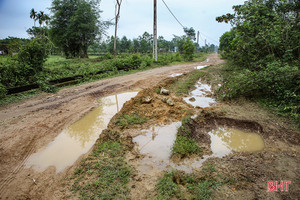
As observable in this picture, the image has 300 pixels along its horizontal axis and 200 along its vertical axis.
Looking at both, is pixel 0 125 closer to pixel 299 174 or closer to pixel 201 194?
pixel 201 194

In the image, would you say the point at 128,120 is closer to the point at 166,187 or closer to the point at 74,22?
the point at 166,187

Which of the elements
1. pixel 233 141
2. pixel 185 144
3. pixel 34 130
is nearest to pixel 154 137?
pixel 185 144

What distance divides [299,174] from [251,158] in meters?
0.72

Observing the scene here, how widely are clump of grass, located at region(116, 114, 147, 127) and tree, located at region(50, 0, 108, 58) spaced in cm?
1828

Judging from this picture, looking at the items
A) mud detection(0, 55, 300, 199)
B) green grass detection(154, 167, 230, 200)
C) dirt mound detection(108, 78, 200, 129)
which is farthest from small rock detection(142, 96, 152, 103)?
green grass detection(154, 167, 230, 200)

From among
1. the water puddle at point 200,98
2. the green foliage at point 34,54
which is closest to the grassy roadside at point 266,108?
the water puddle at point 200,98

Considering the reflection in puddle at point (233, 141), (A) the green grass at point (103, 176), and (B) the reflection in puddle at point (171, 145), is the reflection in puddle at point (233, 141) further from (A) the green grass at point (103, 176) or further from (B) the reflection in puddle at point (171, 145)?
(A) the green grass at point (103, 176)

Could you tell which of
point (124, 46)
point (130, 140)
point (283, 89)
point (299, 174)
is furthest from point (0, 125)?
point (124, 46)

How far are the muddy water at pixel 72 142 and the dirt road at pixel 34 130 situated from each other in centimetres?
16

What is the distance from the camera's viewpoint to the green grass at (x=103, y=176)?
244cm

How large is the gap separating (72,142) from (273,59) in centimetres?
825

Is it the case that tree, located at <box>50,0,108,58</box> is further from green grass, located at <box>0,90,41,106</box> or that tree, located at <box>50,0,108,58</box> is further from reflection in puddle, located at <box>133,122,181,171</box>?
reflection in puddle, located at <box>133,122,181,171</box>

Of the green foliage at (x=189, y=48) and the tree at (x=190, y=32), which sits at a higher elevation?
the tree at (x=190, y=32)

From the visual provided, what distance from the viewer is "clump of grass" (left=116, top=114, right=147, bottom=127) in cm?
456
